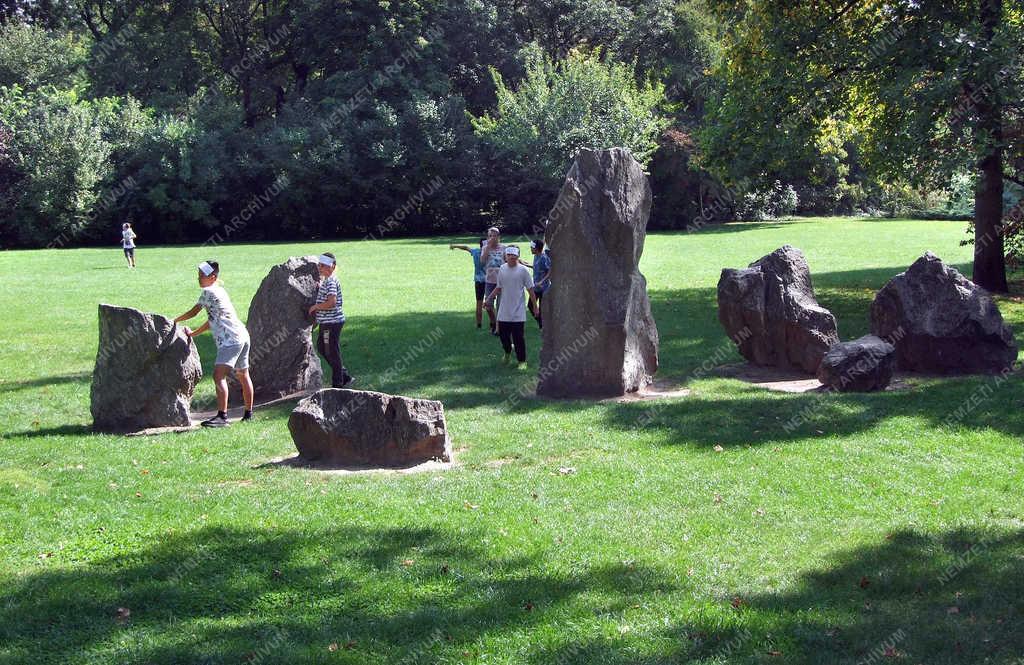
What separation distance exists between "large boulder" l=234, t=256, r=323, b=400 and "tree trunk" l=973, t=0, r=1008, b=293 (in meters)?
12.2

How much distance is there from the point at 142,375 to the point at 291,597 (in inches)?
254

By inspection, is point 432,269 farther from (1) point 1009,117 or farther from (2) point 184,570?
(2) point 184,570

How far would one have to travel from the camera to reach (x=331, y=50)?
196ft

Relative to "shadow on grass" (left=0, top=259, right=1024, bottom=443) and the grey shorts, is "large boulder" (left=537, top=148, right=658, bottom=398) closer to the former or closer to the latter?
"shadow on grass" (left=0, top=259, right=1024, bottom=443)

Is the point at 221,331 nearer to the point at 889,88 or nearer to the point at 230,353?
the point at 230,353

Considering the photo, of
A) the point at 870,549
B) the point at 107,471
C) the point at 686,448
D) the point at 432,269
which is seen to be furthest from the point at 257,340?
the point at 432,269

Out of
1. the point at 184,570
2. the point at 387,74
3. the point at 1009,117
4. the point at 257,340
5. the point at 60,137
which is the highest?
the point at 387,74

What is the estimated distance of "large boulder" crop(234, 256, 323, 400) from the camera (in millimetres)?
14375

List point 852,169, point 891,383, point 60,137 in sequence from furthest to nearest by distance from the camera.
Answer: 1. point 852,169
2. point 60,137
3. point 891,383

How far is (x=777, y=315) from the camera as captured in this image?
1527 centimetres

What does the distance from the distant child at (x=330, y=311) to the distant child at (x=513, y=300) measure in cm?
252

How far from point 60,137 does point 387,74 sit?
56.8 feet

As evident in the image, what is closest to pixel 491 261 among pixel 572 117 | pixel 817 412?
pixel 817 412

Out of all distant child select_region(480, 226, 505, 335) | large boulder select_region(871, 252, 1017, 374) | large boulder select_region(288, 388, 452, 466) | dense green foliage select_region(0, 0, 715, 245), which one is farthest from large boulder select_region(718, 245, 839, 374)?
dense green foliage select_region(0, 0, 715, 245)
